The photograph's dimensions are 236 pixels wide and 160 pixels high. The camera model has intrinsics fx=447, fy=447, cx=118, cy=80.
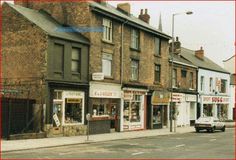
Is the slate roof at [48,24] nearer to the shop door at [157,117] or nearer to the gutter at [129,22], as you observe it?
the gutter at [129,22]

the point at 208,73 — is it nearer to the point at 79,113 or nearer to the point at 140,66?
the point at 140,66

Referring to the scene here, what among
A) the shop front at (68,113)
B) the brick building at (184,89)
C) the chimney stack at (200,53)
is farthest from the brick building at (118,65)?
the chimney stack at (200,53)

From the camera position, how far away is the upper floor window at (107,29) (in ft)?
109

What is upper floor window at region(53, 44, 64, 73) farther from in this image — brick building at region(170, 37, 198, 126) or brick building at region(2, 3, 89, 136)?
brick building at region(170, 37, 198, 126)

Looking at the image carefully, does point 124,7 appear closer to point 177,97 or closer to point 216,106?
point 177,97

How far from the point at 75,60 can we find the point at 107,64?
12.3 feet

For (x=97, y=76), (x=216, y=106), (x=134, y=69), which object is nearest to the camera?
(x=97, y=76)

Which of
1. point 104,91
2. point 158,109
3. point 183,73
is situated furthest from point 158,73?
point 104,91

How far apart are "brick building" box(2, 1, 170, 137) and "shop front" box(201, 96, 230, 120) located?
12.1 metres

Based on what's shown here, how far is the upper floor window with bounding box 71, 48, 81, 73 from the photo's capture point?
1191 inches

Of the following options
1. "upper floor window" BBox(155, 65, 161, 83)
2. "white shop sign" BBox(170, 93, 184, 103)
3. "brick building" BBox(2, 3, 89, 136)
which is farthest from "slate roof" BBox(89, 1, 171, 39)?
"white shop sign" BBox(170, 93, 184, 103)

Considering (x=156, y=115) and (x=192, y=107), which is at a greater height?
(x=192, y=107)

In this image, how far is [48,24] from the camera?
1204 inches

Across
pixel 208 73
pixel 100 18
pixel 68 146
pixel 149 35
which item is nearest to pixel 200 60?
pixel 208 73
